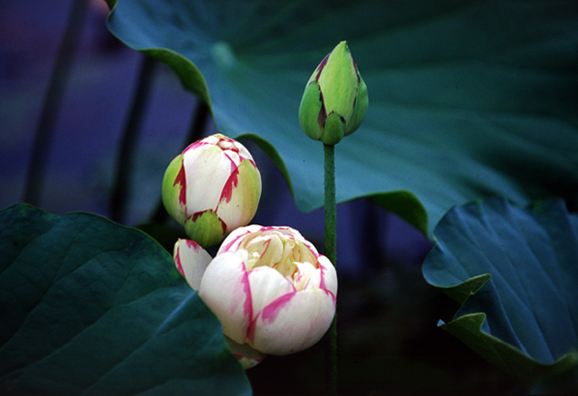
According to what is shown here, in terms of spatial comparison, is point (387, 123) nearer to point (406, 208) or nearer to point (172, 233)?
point (406, 208)

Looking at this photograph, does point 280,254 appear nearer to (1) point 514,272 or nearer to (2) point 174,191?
(2) point 174,191

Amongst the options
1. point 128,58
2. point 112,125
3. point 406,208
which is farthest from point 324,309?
point 128,58

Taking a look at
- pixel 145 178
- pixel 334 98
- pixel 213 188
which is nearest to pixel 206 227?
pixel 213 188

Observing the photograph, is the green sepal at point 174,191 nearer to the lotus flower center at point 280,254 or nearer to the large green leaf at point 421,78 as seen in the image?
the lotus flower center at point 280,254

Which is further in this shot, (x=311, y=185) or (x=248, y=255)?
(x=311, y=185)

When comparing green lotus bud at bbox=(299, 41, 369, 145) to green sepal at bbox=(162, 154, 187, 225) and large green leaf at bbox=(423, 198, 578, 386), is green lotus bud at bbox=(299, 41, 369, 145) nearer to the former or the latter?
green sepal at bbox=(162, 154, 187, 225)

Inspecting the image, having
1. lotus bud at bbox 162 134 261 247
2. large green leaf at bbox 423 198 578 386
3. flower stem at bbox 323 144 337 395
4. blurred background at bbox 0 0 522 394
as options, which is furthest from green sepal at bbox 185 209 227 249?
blurred background at bbox 0 0 522 394
